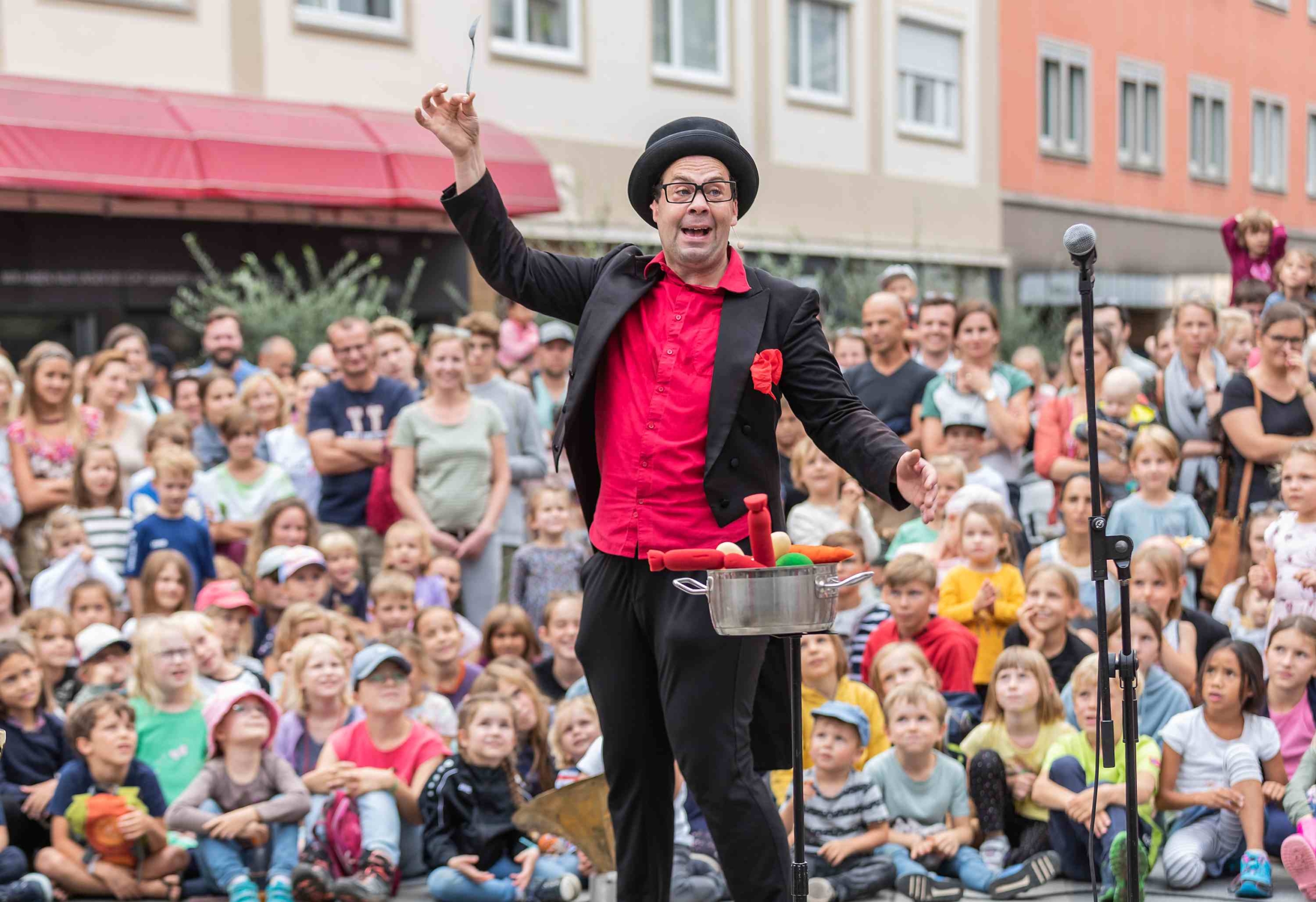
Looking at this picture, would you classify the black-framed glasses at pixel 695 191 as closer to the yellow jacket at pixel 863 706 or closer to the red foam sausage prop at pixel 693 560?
the red foam sausage prop at pixel 693 560

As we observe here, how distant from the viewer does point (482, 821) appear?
6.04 m

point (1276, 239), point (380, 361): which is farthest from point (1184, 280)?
point (380, 361)

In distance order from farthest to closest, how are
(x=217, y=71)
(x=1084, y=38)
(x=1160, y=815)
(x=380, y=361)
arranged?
1. (x=1084, y=38)
2. (x=217, y=71)
3. (x=380, y=361)
4. (x=1160, y=815)

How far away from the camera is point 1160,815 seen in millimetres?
5879

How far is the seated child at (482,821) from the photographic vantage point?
589 cm

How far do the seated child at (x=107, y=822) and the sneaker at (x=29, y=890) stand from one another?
129 millimetres

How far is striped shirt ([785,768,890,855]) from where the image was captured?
584 centimetres

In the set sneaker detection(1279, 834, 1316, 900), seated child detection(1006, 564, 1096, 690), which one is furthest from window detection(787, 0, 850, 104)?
sneaker detection(1279, 834, 1316, 900)

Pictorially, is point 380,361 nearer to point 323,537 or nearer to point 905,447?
point 323,537

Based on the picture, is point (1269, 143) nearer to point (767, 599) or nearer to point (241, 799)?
point (241, 799)

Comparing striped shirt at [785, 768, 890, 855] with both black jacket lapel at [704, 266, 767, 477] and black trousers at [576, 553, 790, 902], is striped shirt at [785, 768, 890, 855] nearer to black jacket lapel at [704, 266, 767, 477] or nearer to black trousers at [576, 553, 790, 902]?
black trousers at [576, 553, 790, 902]

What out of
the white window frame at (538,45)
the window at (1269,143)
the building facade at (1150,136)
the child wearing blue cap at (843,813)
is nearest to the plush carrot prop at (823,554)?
the child wearing blue cap at (843,813)

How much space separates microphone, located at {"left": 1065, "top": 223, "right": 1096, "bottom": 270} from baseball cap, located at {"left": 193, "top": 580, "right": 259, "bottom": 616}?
14.4 feet

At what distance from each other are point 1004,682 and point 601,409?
2.83 metres
